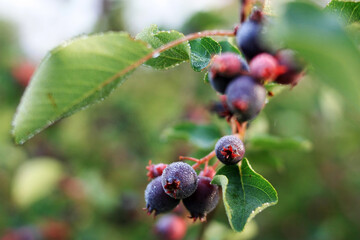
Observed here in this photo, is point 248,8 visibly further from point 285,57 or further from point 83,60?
point 83,60

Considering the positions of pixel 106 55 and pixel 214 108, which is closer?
pixel 106 55

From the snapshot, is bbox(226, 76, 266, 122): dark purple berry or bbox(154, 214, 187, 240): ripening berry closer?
bbox(226, 76, 266, 122): dark purple berry

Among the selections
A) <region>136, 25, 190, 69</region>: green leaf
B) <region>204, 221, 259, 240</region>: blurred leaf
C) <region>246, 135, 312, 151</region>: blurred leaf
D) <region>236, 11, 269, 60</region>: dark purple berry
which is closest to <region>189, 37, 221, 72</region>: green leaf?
<region>136, 25, 190, 69</region>: green leaf

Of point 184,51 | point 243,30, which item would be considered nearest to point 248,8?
point 243,30

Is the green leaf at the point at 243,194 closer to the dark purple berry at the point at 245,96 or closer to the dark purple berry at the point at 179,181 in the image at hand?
the dark purple berry at the point at 179,181

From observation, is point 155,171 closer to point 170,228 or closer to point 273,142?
point 273,142

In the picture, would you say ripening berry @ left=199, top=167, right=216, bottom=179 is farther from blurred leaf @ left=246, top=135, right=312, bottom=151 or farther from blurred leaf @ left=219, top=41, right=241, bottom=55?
blurred leaf @ left=246, top=135, right=312, bottom=151

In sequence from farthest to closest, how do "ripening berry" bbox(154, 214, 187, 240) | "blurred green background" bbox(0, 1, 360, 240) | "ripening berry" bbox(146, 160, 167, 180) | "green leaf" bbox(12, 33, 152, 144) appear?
"blurred green background" bbox(0, 1, 360, 240) < "ripening berry" bbox(154, 214, 187, 240) < "ripening berry" bbox(146, 160, 167, 180) < "green leaf" bbox(12, 33, 152, 144)
